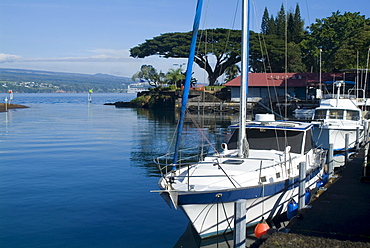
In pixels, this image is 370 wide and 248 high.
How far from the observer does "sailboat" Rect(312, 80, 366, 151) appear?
25550 mm

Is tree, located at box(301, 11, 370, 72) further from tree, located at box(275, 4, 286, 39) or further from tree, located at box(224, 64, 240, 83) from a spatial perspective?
tree, located at box(224, 64, 240, 83)

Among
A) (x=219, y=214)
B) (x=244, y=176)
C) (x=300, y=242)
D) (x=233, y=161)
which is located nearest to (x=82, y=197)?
(x=233, y=161)

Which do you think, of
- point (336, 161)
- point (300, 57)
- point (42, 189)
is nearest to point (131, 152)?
point (42, 189)

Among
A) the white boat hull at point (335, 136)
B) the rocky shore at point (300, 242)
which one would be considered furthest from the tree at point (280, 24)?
the rocky shore at point (300, 242)

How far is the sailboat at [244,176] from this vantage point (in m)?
12.0

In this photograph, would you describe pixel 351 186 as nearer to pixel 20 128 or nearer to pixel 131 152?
pixel 131 152

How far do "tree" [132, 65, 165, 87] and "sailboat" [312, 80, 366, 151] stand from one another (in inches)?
2796

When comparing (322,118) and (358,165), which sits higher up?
(322,118)

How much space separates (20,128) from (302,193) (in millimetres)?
34664

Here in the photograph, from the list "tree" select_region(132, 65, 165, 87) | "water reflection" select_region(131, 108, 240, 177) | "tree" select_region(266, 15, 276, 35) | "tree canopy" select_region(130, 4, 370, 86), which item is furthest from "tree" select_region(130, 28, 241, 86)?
"water reflection" select_region(131, 108, 240, 177)

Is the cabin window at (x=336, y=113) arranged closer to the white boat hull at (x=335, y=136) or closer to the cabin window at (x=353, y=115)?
the cabin window at (x=353, y=115)

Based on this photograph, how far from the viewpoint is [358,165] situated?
2098cm

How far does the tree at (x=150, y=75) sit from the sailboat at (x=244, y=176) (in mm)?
82569

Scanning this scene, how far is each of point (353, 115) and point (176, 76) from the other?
63436 mm
